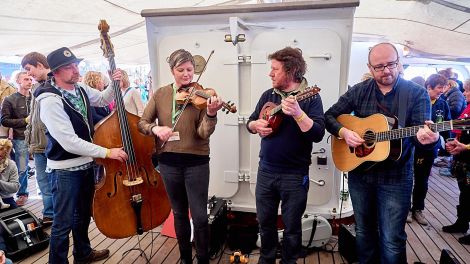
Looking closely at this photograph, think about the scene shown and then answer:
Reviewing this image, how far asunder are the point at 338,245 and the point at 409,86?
1.65 meters

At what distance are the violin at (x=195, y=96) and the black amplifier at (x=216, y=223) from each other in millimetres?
1116

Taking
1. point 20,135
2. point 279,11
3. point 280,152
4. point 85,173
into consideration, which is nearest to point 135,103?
point 85,173

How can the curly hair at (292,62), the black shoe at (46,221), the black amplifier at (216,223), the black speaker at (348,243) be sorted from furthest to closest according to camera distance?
the black shoe at (46,221) → the black amplifier at (216,223) → the black speaker at (348,243) → the curly hair at (292,62)

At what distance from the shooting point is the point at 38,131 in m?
3.00

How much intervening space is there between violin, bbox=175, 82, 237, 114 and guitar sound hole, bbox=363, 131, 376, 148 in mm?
875

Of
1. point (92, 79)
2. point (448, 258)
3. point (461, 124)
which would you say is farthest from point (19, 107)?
Result: point (448, 258)

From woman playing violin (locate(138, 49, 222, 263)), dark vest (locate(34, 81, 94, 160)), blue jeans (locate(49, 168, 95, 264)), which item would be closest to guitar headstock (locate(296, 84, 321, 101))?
woman playing violin (locate(138, 49, 222, 263))

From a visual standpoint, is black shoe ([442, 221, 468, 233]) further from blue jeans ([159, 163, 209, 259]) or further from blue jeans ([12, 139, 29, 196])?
blue jeans ([12, 139, 29, 196])

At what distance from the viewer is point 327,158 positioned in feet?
9.18

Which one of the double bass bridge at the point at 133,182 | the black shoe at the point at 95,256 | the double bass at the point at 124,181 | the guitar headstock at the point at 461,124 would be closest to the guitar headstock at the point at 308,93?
the guitar headstock at the point at 461,124

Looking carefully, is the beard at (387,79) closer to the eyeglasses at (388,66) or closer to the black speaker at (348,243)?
the eyeglasses at (388,66)

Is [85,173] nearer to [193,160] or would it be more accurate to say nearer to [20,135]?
[193,160]

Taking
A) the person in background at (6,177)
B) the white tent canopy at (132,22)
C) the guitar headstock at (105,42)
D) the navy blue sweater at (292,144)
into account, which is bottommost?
the person in background at (6,177)

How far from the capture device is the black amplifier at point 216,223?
262 centimetres
